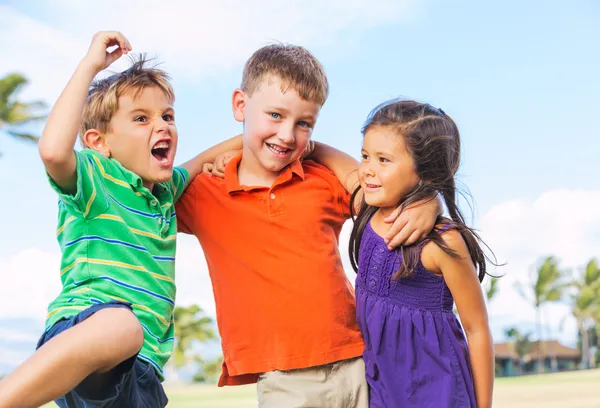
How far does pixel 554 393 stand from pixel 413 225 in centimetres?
1794

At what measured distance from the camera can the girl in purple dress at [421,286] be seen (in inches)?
136

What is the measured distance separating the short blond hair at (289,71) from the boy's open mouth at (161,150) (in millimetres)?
503

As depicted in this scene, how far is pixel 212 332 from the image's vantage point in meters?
44.2

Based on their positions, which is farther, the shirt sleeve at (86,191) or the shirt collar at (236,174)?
the shirt collar at (236,174)

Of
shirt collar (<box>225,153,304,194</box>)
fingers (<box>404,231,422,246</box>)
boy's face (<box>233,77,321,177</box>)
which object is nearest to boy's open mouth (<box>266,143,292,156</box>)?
boy's face (<box>233,77,321,177</box>)

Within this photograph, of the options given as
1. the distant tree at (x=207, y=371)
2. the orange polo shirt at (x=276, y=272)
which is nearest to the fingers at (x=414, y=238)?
the orange polo shirt at (x=276, y=272)

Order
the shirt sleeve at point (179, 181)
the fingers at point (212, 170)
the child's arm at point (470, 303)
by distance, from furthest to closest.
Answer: the fingers at point (212, 170) < the shirt sleeve at point (179, 181) < the child's arm at point (470, 303)

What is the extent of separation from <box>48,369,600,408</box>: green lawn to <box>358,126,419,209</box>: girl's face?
1390 cm

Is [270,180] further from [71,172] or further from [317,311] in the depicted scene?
[71,172]

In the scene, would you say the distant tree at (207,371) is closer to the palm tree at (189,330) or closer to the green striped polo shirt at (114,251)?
the palm tree at (189,330)

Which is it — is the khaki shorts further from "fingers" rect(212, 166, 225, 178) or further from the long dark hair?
"fingers" rect(212, 166, 225, 178)

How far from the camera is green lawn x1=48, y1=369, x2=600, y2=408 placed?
17312 mm

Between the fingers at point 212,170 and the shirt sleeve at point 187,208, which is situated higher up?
the fingers at point 212,170

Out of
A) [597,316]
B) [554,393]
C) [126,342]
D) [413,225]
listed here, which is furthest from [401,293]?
[597,316]
